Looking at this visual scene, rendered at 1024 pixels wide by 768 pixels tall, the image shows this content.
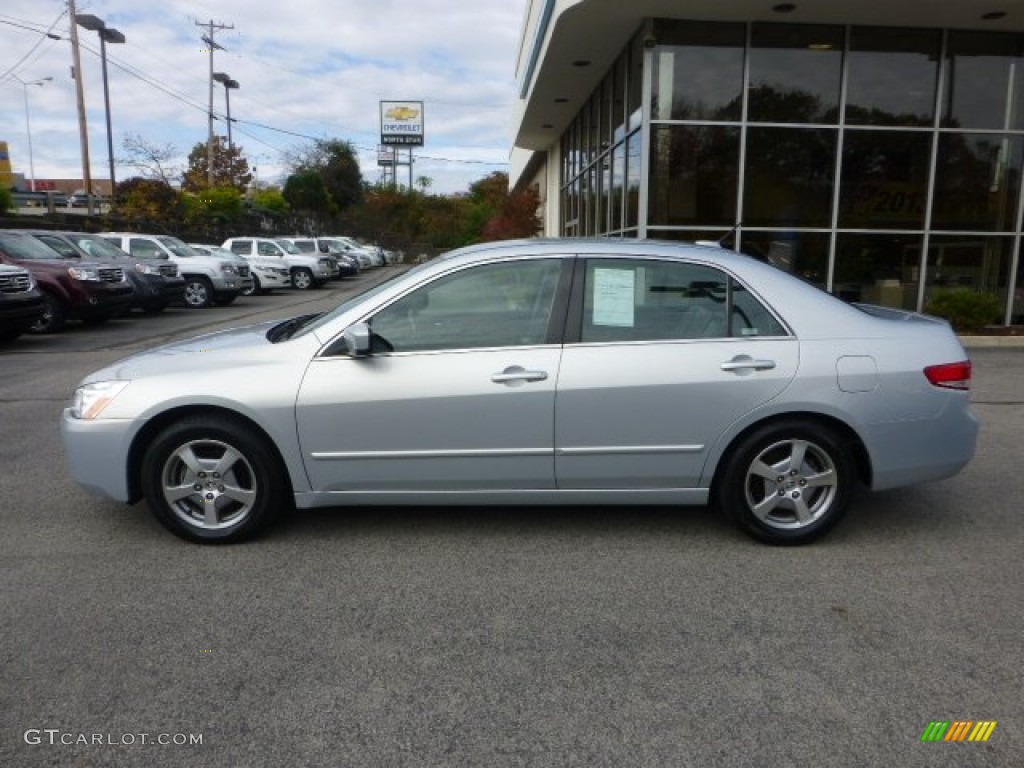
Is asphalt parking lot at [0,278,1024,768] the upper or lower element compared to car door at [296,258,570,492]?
lower

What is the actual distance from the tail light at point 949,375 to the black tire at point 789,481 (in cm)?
55

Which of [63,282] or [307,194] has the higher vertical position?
[307,194]

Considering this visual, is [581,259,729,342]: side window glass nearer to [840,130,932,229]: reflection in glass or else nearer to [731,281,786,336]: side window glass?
[731,281,786,336]: side window glass

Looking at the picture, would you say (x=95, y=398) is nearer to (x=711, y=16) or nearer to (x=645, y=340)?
(x=645, y=340)

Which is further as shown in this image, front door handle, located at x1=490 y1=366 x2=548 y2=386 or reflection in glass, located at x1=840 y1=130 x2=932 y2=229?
reflection in glass, located at x1=840 y1=130 x2=932 y2=229

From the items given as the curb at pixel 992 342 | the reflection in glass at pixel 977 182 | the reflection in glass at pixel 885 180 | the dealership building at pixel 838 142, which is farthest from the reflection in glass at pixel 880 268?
the curb at pixel 992 342

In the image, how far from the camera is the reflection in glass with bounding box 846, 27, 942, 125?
509 inches

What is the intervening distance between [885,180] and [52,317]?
555 inches

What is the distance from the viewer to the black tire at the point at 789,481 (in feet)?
13.4

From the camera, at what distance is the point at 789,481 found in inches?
162

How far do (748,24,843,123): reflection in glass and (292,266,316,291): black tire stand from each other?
18.4 metres

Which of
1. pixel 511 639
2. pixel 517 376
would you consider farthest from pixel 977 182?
pixel 511 639

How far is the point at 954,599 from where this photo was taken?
3.59m

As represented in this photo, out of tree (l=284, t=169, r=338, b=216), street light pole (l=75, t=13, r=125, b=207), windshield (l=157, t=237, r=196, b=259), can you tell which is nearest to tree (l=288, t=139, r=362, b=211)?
tree (l=284, t=169, r=338, b=216)
